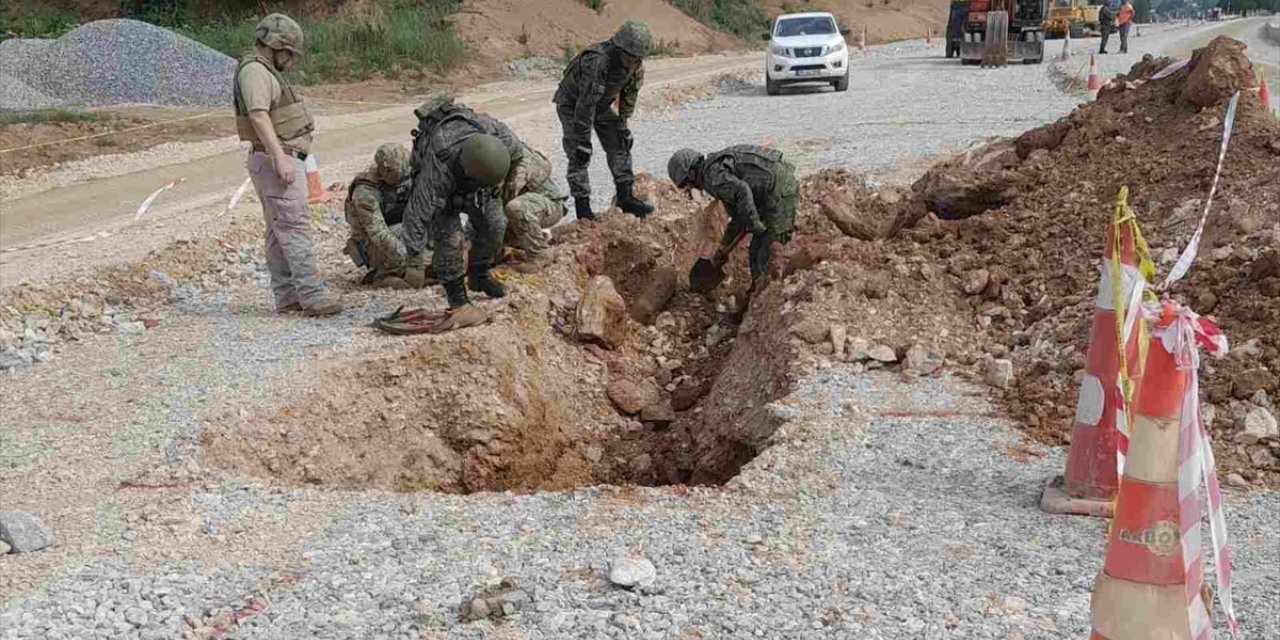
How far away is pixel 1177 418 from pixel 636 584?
1724mm

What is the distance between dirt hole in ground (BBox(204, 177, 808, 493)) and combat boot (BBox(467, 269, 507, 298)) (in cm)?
10

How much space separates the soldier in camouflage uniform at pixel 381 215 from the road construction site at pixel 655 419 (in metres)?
0.28

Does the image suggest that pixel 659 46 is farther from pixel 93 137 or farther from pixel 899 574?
pixel 899 574

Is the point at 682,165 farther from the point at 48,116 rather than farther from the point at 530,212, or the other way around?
the point at 48,116

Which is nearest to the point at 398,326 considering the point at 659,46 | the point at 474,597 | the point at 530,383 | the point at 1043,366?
the point at 530,383

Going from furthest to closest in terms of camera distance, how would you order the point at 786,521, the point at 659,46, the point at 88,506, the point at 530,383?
the point at 659,46, the point at 530,383, the point at 88,506, the point at 786,521

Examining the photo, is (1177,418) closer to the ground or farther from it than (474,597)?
farther from it

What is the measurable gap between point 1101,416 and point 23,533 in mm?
Result: 4018

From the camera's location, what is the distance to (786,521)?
412cm

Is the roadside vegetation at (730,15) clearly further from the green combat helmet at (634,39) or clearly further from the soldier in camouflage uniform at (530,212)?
the soldier in camouflage uniform at (530,212)

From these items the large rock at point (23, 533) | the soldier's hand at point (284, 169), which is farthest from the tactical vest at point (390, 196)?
the large rock at point (23, 533)

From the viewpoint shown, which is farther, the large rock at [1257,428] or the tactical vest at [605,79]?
the tactical vest at [605,79]

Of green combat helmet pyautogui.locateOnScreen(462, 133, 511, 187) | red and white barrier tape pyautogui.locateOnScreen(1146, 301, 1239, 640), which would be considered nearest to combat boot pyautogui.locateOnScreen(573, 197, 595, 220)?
green combat helmet pyautogui.locateOnScreen(462, 133, 511, 187)

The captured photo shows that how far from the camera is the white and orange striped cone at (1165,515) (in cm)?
280
